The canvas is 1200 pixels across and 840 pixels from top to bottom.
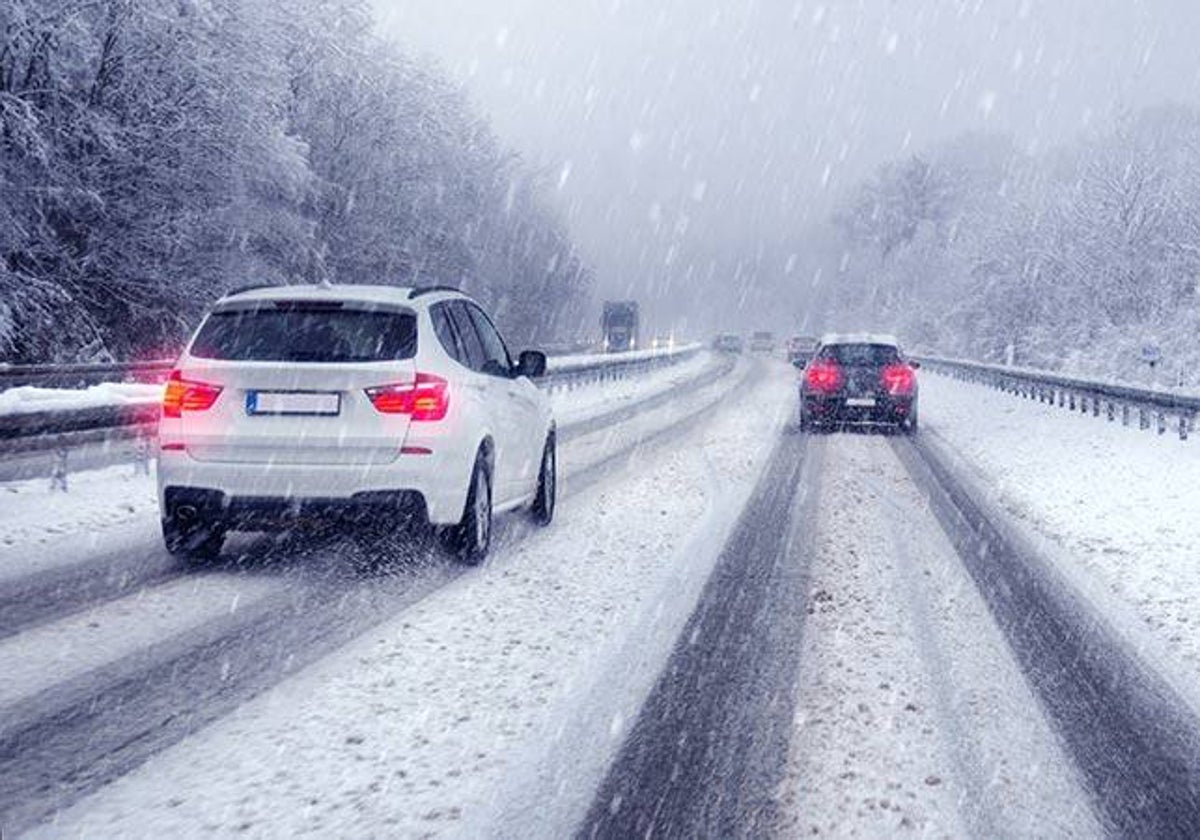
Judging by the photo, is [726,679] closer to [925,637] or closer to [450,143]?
[925,637]

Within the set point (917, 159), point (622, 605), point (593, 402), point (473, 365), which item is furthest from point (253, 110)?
point (917, 159)

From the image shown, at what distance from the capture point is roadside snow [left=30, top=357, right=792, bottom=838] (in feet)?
11.2

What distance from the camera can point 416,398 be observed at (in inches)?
272

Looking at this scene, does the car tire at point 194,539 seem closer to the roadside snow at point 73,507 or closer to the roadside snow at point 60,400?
the roadside snow at point 73,507

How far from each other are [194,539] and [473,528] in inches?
72.4

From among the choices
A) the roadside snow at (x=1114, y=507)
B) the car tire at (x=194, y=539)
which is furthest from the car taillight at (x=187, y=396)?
the roadside snow at (x=1114, y=507)

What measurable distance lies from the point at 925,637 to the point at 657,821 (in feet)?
8.76

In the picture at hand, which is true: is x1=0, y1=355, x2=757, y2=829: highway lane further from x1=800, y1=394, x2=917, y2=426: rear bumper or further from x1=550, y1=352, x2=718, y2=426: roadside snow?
x1=550, y1=352, x2=718, y2=426: roadside snow

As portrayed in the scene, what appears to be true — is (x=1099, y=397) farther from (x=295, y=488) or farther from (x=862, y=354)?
(x=295, y=488)

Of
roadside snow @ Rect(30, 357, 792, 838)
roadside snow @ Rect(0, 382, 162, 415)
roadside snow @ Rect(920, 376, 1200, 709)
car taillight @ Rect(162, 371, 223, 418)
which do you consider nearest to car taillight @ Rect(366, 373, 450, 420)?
car taillight @ Rect(162, 371, 223, 418)

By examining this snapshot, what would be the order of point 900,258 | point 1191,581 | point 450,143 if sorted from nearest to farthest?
point 1191,581 < point 450,143 < point 900,258

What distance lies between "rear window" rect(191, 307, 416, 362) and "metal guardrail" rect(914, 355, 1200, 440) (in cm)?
1292

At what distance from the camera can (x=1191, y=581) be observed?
7.12 m

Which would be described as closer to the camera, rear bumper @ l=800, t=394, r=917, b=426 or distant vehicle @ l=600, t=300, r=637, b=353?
rear bumper @ l=800, t=394, r=917, b=426
